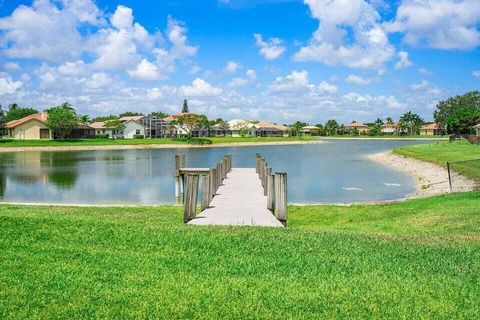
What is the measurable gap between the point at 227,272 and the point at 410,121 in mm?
194408

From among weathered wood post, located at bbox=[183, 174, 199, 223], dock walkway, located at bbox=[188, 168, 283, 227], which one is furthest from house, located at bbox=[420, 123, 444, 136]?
weathered wood post, located at bbox=[183, 174, 199, 223]

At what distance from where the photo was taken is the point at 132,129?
409ft

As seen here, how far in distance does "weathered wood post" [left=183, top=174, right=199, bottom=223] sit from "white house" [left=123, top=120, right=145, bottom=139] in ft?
368

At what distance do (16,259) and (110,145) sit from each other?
304 feet

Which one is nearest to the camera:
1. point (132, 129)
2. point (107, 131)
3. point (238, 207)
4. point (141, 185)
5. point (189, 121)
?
point (238, 207)

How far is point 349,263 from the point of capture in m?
8.21

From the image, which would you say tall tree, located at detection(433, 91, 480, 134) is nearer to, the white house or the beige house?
the white house

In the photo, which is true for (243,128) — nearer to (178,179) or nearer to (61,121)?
(61,121)

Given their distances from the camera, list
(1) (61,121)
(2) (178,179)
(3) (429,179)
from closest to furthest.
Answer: (2) (178,179), (3) (429,179), (1) (61,121)

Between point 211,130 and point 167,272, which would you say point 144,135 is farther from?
point 167,272

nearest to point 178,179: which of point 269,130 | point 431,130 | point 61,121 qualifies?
point 61,121

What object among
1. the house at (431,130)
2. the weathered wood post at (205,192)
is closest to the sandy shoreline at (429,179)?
the weathered wood post at (205,192)

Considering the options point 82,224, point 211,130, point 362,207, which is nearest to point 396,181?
point 362,207

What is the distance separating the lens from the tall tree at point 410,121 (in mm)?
190125
